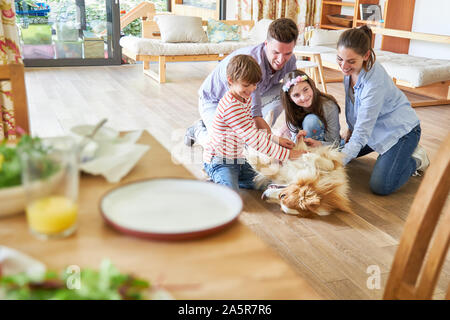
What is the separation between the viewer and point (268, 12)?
22.5 feet

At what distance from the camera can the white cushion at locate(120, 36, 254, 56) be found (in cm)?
530

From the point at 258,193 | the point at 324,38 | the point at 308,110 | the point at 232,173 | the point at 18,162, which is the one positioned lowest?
the point at 258,193

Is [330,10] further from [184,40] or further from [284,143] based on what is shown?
[284,143]

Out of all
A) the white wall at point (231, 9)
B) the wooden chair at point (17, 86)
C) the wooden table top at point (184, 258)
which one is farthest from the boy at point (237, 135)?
the white wall at point (231, 9)

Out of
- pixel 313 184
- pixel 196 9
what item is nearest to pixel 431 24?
pixel 196 9

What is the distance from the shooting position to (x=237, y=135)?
7.77 ft

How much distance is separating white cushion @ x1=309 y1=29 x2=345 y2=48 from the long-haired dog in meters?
3.71

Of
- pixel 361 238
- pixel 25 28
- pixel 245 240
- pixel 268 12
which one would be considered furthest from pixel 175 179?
pixel 268 12

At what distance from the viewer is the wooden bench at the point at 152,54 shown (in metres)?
5.39

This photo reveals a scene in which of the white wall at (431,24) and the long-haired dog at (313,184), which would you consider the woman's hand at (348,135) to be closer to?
the long-haired dog at (313,184)

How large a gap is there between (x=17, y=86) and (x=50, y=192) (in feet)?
2.50

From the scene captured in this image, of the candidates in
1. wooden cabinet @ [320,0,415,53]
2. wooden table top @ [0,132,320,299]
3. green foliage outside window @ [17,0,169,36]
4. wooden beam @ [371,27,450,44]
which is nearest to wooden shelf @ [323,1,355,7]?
wooden cabinet @ [320,0,415,53]

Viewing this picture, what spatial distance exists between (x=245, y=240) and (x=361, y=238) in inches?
61.7
